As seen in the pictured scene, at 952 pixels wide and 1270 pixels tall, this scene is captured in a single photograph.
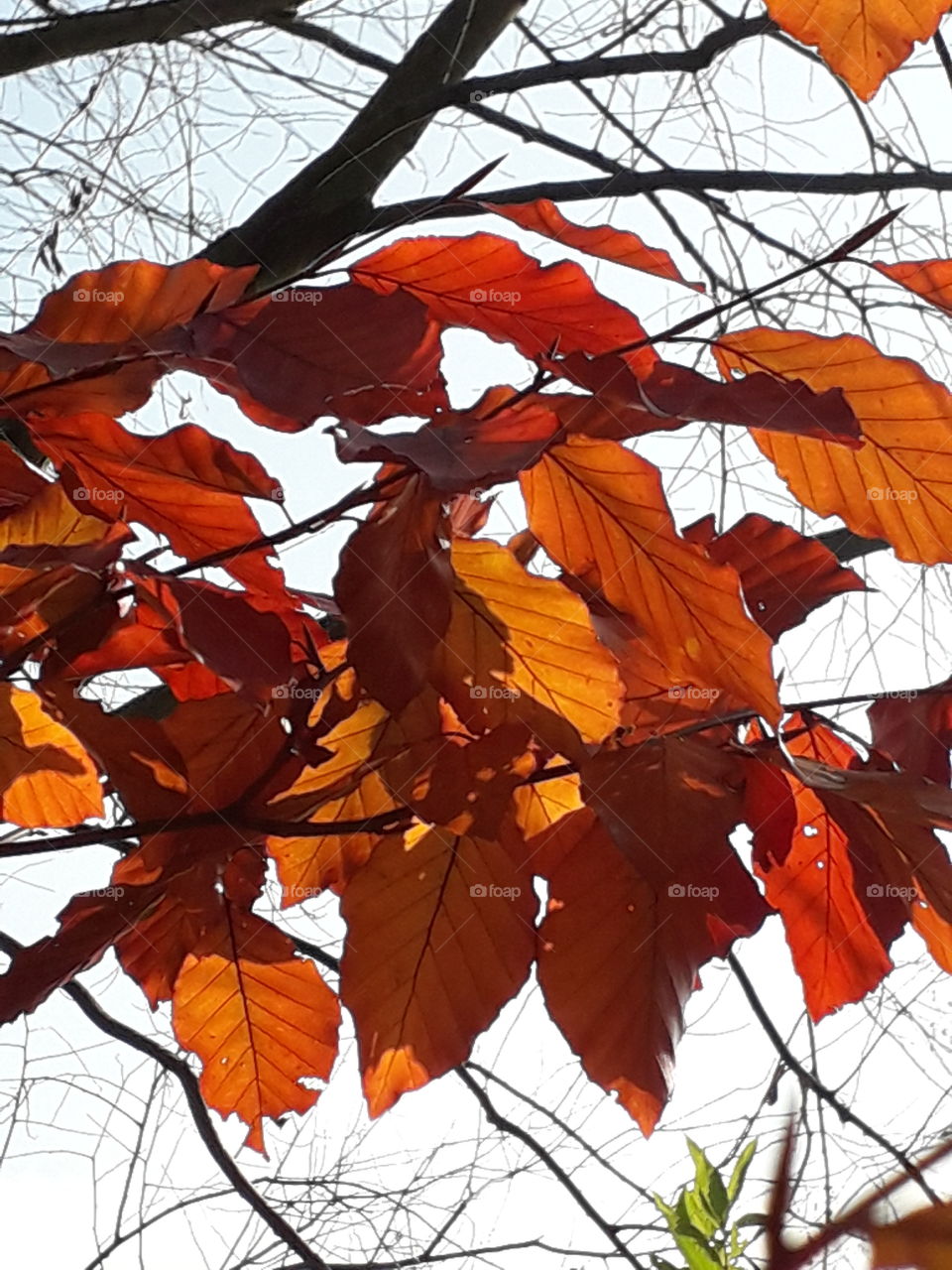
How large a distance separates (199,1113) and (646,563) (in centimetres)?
31

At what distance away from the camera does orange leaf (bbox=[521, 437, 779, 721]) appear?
245 millimetres

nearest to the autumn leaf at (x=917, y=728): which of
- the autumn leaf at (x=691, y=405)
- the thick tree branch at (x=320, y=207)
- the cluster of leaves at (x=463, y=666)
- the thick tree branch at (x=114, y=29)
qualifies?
the cluster of leaves at (x=463, y=666)

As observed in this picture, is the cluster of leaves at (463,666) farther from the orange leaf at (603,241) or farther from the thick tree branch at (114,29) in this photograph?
the thick tree branch at (114,29)

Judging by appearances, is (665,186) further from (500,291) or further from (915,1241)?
(915,1241)

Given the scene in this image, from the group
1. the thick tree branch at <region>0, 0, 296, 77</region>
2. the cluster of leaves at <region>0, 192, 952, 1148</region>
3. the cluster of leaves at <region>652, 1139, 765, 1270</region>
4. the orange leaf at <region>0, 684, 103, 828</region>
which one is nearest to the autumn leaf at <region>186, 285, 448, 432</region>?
the cluster of leaves at <region>0, 192, 952, 1148</region>

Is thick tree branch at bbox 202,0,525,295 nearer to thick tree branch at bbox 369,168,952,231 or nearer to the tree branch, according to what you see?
thick tree branch at bbox 369,168,952,231

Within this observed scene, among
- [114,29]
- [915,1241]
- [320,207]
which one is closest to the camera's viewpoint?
[915,1241]

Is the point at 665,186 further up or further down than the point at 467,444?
further up

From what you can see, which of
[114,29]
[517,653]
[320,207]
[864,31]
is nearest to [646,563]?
[517,653]

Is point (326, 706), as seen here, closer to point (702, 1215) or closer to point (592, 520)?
point (592, 520)

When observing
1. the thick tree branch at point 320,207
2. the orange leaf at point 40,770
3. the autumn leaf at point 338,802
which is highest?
the thick tree branch at point 320,207

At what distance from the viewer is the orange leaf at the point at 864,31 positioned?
11.5 inches

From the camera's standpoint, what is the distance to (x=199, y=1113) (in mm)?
459

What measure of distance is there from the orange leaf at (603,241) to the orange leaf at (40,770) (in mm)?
171
